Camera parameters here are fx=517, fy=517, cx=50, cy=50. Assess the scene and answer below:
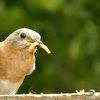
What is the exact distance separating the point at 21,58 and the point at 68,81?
12.5 feet

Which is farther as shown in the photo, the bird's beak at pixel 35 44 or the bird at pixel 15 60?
the bird at pixel 15 60

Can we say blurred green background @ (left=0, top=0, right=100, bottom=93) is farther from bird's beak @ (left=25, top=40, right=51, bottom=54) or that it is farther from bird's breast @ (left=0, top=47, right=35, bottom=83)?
bird's beak @ (left=25, top=40, right=51, bottom=54)

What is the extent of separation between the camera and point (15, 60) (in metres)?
7.45

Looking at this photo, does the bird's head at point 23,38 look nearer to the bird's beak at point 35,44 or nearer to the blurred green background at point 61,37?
the bird's beak at point 35,44

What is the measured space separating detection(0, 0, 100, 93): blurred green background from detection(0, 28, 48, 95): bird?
2.85 metres

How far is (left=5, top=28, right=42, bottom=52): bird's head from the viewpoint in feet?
23.7

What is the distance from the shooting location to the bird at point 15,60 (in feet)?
24.0

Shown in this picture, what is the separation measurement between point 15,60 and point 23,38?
1.11 ft

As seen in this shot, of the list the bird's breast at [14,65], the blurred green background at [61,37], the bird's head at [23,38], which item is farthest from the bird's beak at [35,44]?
the blurred green background at [61,37]

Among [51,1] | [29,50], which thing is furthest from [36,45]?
[51,1]

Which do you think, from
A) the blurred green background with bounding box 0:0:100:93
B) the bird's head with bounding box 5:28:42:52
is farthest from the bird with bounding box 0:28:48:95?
the blurred green background with bounding box 0:0:100:93

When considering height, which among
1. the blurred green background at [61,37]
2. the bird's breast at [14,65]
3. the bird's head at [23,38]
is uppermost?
the blurred green background at [61,37]

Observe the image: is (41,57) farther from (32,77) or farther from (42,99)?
(42,99)

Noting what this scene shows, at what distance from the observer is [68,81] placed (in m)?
11.2
